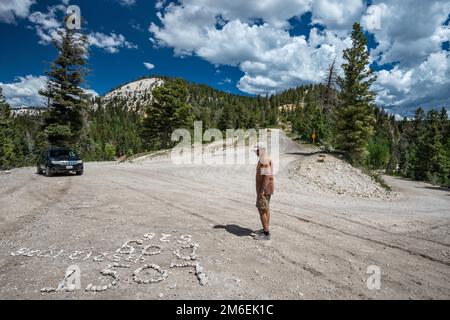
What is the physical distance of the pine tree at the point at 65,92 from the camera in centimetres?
3366

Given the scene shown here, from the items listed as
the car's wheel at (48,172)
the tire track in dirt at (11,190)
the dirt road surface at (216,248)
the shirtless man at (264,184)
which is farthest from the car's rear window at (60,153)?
the shirtless man at (264,184)

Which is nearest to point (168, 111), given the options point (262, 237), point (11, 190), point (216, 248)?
point (11, 190)

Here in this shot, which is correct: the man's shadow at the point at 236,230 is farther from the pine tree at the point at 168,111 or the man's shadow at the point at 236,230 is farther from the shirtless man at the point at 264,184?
the pine tree at the point at 168,111

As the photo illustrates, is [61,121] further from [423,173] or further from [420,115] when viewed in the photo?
[420,115]

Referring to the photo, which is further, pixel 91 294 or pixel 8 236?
pixel 8 236

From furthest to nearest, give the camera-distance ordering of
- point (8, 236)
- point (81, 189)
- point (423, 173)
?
point (423, 173) < point (81, 189) < point (8, 236)

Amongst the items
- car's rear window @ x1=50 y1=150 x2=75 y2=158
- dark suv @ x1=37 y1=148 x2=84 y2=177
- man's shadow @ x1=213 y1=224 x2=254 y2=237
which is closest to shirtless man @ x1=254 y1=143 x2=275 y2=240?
man's shadow @ x1=213 y1=224 x2=254 y2=237

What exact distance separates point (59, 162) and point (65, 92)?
1931 cm

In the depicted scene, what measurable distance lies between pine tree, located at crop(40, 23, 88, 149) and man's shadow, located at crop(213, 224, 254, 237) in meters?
32.0

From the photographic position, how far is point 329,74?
4397cm

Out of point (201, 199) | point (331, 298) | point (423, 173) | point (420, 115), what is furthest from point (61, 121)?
point (420, 115)
